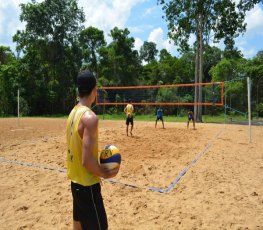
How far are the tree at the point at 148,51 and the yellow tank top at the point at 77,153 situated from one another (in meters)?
48.5

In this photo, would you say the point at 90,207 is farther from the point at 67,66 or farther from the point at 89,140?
the point at 67,66

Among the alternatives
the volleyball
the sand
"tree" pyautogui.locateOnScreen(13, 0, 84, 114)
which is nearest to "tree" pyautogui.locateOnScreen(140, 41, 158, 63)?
"tree" pyautogui.locateOnScreen(13, 0, 84, 114)

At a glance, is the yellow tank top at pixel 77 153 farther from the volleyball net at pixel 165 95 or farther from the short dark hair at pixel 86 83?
the volleyball net at pixel 165 95

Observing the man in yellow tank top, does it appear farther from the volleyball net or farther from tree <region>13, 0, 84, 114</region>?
tree <region>13, 0, 84, 114</region>

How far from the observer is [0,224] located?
3.98 metres

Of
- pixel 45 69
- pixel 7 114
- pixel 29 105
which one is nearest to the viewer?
pixel 7 114

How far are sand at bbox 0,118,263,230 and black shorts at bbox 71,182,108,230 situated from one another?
159cm

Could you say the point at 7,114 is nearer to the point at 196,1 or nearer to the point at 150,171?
the point at 196,1

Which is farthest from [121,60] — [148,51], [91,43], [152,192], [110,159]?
[110,159]

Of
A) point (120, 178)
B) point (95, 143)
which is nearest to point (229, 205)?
point (120, 178)

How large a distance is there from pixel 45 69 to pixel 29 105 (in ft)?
13.1

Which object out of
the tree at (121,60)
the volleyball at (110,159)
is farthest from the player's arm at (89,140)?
the tree at (121,60)

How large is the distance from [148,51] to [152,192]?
46.6 metres

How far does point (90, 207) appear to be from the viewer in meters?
2.25
